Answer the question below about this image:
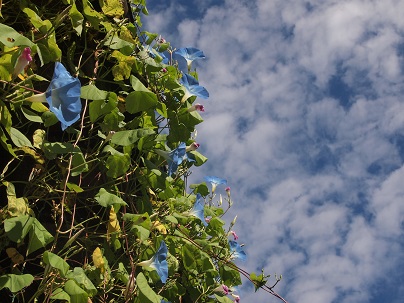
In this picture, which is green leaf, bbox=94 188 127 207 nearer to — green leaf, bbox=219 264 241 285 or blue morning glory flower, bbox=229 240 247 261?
green leaf, bbox=219 264 241 285

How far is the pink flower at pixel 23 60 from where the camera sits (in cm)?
165

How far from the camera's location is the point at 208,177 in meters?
3.01

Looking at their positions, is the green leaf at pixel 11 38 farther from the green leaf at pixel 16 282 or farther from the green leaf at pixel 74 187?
the green leaf at pixel 16 282

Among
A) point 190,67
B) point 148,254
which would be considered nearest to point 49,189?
point 148,254

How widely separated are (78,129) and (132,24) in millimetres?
608

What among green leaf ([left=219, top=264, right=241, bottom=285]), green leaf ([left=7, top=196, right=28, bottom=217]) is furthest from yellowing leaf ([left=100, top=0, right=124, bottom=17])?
green leaf ([left=219, top=264, right=241, bottom=285])

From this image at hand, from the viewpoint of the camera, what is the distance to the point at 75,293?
1773 mm

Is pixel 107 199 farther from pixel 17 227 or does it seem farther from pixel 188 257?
pixel 188 257

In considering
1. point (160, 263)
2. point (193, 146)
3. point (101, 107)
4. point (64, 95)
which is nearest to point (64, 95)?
point (64, 95)

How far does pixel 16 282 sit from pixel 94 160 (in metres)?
0.51

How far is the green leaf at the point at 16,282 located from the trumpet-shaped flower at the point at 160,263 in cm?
57

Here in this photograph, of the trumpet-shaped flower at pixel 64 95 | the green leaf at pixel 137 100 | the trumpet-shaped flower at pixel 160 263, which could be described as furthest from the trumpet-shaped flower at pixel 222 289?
the trumpet-shaped flower at pixel 64 95

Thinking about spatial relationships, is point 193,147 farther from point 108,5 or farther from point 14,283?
point 14,283

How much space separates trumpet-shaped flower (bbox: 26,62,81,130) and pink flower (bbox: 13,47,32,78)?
8 centimetres
